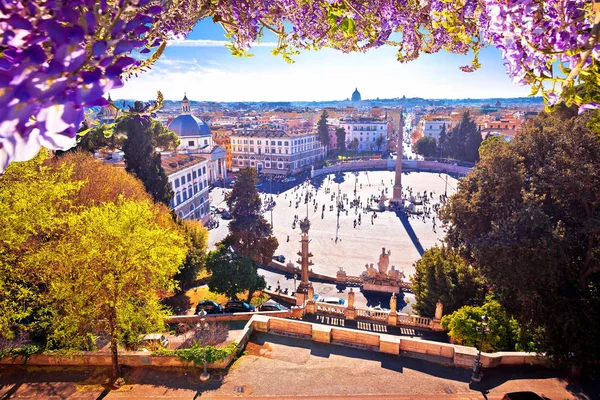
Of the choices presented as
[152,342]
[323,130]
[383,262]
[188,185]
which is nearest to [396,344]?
[152,342]

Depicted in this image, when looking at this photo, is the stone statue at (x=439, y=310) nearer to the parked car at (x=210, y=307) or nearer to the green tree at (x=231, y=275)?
the green tree at (x=231, y=275)

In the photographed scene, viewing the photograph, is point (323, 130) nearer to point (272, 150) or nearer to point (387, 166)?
point (272, 150)

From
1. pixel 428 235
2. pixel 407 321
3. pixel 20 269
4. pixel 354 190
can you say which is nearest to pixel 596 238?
pixel 407 321

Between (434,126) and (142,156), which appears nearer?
(142,156)

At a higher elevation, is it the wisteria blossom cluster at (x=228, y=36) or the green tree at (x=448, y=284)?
the wisteria blossom cluster at (x=228, y=36)

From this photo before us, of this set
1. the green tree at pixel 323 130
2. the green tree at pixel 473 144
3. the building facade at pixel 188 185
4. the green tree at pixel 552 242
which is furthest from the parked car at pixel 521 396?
the green tree at pixel 323 130

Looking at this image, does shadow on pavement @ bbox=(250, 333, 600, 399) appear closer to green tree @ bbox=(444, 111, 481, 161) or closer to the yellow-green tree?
the yellow-green tree

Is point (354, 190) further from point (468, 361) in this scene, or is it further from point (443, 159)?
point (468, 361)
